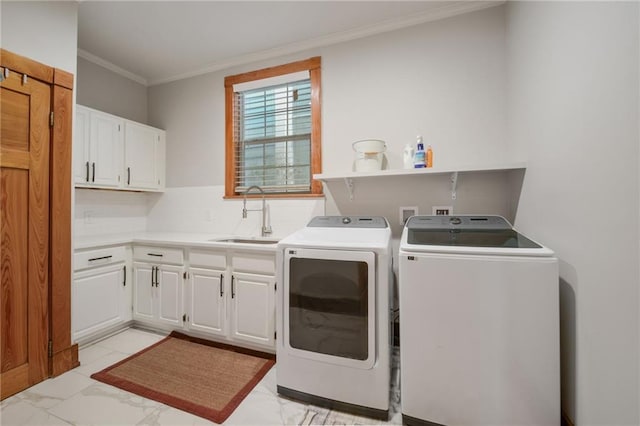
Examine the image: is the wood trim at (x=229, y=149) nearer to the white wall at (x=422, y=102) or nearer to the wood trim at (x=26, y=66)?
the white wall at (x=422, y=102)

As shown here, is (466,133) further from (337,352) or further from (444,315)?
(337,352)

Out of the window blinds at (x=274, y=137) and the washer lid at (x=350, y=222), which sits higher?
the window blinds at (x=274, y=137)

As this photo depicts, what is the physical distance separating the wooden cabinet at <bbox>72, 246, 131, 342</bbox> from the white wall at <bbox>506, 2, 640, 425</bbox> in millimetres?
Answer: 3005

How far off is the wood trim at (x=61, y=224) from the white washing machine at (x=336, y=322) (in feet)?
5.01

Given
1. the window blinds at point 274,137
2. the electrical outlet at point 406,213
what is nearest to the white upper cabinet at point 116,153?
the window blinds at point 274,137

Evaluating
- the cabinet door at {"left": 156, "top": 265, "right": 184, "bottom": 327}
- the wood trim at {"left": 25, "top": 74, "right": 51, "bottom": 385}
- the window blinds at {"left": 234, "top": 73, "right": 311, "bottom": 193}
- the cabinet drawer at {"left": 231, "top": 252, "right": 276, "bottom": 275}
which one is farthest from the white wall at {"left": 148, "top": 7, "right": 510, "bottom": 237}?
the wood trim at {"left": 25, "top": 74, "right": 51, "bottom": 385}


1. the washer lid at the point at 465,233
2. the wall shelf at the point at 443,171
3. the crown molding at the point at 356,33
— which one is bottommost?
the washer lid at the point at 465,233

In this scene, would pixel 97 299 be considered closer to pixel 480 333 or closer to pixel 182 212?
pixel 182 212

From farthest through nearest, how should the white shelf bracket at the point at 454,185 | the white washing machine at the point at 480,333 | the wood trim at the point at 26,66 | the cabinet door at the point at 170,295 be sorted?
the cabinet door at the point at 170,295
the white shelf bracket at the point at 454,185
the wood trim at the point at 26,66
the white washing machine at the point at 480,333

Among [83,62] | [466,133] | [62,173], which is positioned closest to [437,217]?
[466,133]

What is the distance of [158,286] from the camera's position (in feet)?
7.79

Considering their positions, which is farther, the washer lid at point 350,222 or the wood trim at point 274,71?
the wood trim at point 274,71

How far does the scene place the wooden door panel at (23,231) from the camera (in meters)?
1.60

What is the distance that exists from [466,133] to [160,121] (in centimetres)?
322
